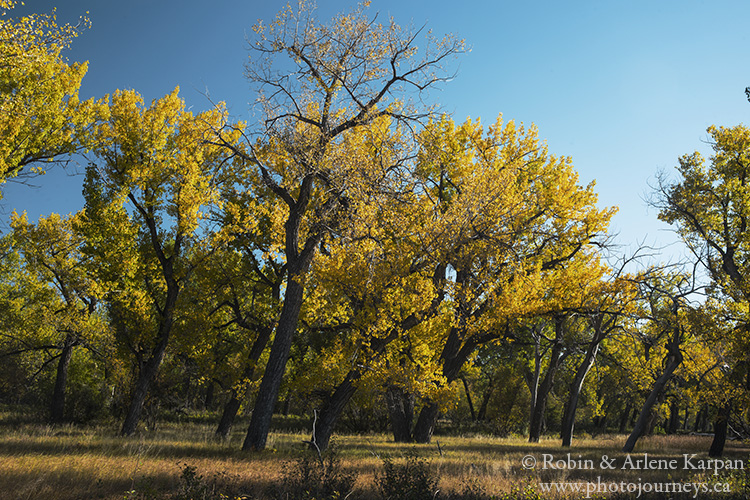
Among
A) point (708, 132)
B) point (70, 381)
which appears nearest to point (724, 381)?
point (708, 132)

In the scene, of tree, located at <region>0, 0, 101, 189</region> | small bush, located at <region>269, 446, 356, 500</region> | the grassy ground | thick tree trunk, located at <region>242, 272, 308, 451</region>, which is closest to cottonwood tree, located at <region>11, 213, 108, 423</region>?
tree, located at <region>0, 0, 101, 189</region>

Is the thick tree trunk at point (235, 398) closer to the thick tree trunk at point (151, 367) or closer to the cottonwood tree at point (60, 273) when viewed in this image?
the thick tree trunk at point (151, 367)

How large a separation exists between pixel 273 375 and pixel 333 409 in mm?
2223

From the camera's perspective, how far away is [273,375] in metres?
9.05

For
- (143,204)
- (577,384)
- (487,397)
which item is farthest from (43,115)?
(487,397)

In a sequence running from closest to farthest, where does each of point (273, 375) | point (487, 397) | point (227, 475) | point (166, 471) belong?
point (227, 475) → point (166, 471) → point (273, 375) → point (487, 397)

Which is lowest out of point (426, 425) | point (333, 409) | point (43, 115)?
point (426, 425)

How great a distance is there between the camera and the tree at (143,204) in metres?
13.6

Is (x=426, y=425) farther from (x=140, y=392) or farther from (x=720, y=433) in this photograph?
(x=720, y=433)

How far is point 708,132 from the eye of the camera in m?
16.8

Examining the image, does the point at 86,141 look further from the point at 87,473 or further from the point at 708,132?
the point at 708,132

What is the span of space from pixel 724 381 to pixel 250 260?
636 inches

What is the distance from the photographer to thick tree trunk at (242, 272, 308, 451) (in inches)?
349

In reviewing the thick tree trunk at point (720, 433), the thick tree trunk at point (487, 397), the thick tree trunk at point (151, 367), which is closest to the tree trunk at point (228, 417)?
the thick tree trunk at point (151, 367)
